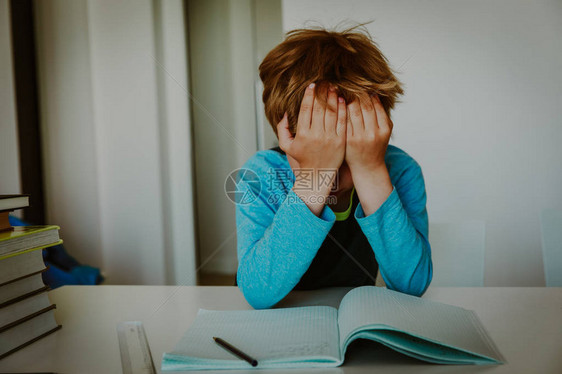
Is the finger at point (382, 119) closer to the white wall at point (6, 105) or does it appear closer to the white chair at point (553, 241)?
the white chair at point (553, 241)

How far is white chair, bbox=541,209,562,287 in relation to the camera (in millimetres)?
787

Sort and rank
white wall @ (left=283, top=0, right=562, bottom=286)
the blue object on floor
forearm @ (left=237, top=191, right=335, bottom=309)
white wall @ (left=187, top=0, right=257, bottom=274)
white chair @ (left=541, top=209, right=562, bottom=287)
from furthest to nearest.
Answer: white wall @ (left=187, top=0, right=257, bottom=274), the blue object on floor, white wall @ (left=283, top=0, right=562, bottom=286), white chair @ (left=541, top=209, right=562, bottom=287), forearm @ (left=237, top=191, right=335, bottom=309)

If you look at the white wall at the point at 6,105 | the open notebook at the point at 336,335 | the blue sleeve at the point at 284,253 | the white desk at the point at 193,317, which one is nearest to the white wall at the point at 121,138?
the white wall at the point at 6,105

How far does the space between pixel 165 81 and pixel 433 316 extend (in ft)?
4.93

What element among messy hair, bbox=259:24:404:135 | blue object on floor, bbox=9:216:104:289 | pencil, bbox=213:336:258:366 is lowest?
blue object on floor, bbox=9:216:104:289

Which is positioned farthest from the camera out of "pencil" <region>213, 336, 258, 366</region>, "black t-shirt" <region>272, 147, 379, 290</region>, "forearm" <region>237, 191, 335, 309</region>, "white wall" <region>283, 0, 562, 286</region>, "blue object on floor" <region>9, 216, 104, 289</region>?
"blue object on floor" <region>9, 216, 104, 289</region>

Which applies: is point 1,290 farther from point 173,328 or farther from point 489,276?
point 489,276

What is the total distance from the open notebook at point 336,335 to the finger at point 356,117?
0.21 meters

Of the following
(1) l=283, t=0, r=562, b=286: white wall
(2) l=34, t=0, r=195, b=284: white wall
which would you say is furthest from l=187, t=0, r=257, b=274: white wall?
(1) l=283, t=0, r=562, b=286: white wall

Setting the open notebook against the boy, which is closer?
the open notebook

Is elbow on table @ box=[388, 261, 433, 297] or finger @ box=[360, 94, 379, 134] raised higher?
finger @ box=[360, 94, 379, 134]

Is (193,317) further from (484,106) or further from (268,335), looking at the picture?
(484,106)

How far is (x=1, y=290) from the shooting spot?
408mm

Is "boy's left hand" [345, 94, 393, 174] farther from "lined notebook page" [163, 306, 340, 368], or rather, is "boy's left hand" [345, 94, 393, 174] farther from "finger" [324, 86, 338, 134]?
"lined notebook page" [163, 306, 340, 368]
